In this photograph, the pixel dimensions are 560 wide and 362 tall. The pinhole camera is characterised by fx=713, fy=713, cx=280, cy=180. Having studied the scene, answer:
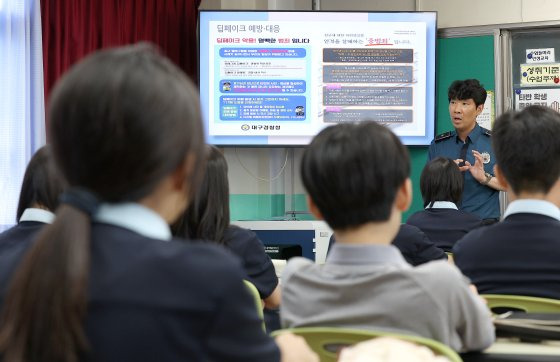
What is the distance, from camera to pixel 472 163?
484cm

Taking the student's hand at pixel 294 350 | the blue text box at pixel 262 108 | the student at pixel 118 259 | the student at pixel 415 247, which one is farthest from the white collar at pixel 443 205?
the student at pixel 118 259

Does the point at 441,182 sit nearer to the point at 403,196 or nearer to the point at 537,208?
the point at 537,208

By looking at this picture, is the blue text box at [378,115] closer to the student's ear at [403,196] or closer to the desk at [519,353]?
the student's ear at [403,196]

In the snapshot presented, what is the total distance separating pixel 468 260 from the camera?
186cm

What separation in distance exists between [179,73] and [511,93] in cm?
526

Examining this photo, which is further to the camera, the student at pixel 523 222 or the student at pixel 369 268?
the student at pixel 523 222

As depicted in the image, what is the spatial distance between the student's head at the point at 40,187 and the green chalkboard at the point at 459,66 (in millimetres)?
4178

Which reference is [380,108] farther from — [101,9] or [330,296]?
[330,296]

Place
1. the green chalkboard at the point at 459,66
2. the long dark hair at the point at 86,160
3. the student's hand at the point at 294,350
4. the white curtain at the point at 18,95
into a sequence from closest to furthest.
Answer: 1. the long dark hair at the point at 86,160
2. the student's hand at the point at 294,350
3. the white curtain at the point at 18,95
4. the green chalkboard at the point at 459,66

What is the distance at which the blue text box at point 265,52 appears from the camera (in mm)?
5352

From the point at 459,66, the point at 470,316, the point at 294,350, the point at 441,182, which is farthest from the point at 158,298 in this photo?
the point at 459,66

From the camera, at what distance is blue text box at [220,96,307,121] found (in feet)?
17.6

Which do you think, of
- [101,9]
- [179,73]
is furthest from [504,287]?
[101,9]

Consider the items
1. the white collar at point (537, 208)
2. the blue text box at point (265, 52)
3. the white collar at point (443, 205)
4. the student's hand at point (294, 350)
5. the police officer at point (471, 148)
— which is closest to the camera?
the student's hand at point (294, 350)
